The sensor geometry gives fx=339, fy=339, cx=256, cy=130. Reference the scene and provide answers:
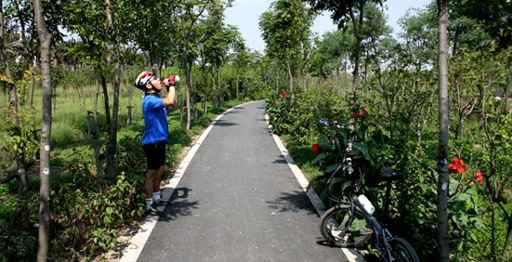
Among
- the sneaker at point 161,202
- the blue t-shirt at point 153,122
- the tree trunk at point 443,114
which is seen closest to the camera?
the tree trunk at point 443,114

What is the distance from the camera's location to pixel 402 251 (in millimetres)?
3377

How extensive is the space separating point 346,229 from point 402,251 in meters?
0.96

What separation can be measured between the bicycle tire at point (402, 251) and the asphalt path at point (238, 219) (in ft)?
2.21

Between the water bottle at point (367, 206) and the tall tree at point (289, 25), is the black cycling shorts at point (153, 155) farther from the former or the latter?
the tall tree at point (289, 25)

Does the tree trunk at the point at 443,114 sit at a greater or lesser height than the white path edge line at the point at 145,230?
greater

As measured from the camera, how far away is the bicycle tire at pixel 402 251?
3248 millimetres

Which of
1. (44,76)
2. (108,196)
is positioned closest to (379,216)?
(108,196)

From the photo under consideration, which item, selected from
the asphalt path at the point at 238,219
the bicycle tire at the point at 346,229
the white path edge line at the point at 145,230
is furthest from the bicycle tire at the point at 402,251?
the white path edge line at the point at 145,230

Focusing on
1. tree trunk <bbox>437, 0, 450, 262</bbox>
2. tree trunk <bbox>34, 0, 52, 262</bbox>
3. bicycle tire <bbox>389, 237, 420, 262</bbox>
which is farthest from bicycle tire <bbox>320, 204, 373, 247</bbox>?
tree trunk <bbox>34, 0, 52, 262</bbox>

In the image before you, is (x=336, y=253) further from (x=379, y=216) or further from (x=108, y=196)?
(x=108, y=196)

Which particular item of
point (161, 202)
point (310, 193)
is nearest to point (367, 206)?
point (310, 193)

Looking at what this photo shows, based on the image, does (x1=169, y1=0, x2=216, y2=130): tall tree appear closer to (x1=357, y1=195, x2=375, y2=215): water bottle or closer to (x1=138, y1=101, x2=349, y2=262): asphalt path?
(x1=138, y1=101, x2=349, y2=262): asphalt path

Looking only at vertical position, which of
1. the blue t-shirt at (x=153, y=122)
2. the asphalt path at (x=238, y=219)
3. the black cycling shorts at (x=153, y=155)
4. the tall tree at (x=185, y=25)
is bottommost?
the asphalt path at (x=238, y=219)

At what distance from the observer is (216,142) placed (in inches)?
469
